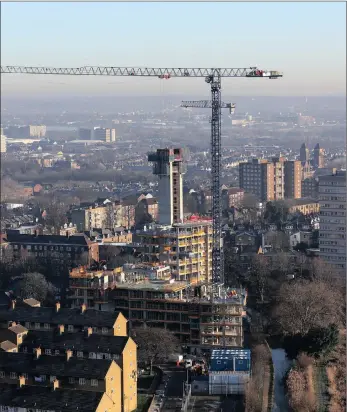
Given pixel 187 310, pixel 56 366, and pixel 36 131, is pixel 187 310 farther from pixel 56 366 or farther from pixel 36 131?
pixel 36 131

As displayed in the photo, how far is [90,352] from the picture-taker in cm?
946

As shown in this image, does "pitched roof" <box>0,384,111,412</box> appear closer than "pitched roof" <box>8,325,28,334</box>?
Yes

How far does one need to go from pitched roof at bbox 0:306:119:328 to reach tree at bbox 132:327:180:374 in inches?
21.6

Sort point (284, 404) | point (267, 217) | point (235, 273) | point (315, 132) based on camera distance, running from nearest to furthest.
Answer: point (284, 404) → point (235, 273) → point (267, 217) → point (315, 132)

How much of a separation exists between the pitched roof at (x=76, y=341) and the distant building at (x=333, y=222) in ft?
22.8

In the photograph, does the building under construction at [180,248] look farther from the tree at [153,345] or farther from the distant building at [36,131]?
the distant building at [36,131]

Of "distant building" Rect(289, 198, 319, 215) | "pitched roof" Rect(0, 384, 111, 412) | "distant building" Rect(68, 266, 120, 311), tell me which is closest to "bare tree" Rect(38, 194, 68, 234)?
"distant building" Rect(289, 198, 319, 215)

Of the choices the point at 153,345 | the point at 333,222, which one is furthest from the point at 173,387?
the point at 333,222

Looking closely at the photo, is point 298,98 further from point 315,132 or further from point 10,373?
point 10,373

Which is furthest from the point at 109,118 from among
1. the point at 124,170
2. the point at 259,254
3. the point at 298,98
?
the point at 259,254

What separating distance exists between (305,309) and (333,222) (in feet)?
14.7

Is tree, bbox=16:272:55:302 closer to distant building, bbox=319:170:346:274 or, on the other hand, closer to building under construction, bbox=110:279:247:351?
building under construction, bbox=110:279:247:351

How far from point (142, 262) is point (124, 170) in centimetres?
2476

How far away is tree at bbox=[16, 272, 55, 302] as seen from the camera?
13.0 m
